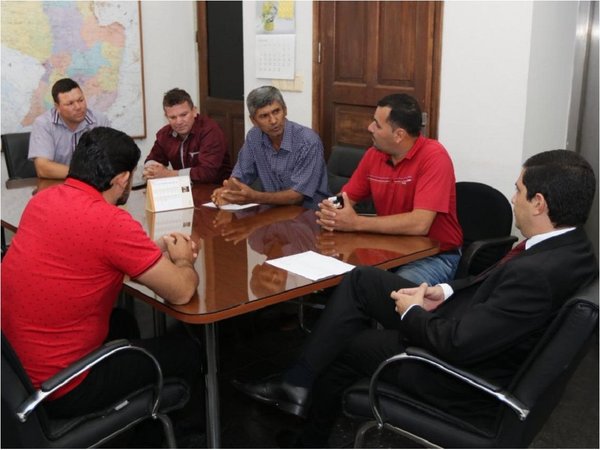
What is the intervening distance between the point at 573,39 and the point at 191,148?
7.37ft

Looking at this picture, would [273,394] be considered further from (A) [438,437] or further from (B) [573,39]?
(B) [573,39]

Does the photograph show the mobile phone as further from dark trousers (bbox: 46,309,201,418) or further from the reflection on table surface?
dark trousers (bbox: 46,309,201,418)


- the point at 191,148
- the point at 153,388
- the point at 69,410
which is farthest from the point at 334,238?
the point at 191,148

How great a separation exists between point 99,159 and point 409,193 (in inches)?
56.9

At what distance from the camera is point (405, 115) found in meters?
2.79

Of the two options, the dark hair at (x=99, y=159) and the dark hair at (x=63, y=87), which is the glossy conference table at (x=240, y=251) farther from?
the dark hair at (x=63, y=87)

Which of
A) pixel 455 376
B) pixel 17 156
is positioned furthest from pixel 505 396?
pixel 17 156

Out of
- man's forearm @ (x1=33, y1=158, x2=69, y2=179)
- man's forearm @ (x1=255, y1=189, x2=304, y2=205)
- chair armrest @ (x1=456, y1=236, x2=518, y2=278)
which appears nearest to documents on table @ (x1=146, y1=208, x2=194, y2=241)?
man's forearm @ (x1=255, y1=189, x2=304, y2=205)

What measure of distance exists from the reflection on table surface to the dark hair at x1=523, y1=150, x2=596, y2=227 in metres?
0.69

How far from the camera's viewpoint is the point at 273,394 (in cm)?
231

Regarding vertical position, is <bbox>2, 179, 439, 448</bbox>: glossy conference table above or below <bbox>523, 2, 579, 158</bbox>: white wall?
below

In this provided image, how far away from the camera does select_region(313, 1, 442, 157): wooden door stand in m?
3.68

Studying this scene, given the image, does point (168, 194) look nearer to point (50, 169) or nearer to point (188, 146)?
point (188, 146)

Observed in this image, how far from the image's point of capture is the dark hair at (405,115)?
2795 mm
